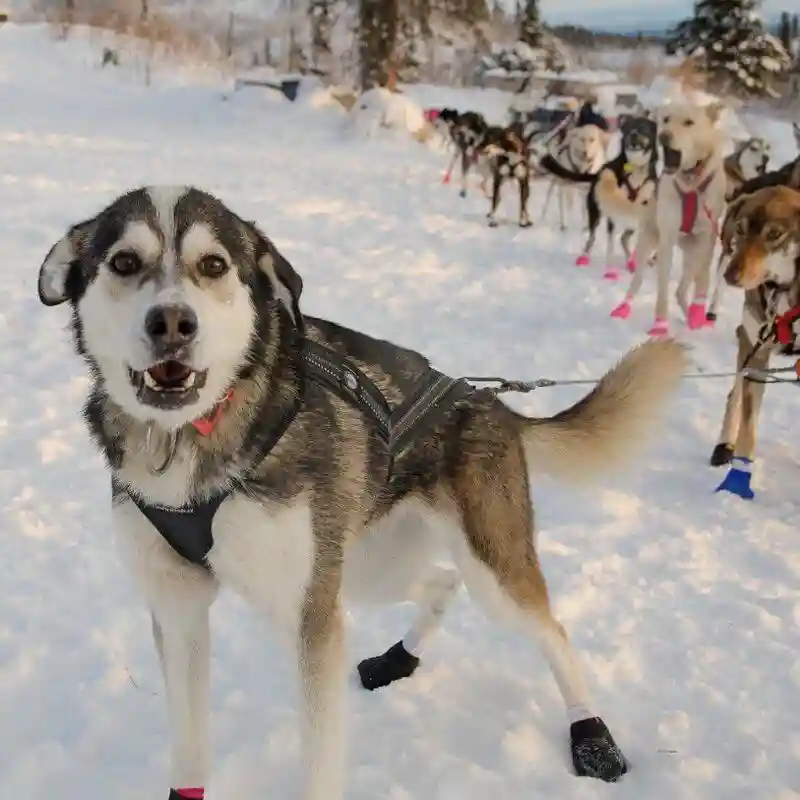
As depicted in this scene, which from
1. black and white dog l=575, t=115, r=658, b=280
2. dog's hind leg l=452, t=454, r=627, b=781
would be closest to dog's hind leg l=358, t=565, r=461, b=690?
dog's hind leg l=452, t=454, r=627, b=781

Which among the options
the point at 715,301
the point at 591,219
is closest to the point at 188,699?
the point at 715,301

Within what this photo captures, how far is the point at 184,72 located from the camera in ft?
95.7

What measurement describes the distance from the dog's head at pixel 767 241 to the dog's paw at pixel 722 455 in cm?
83

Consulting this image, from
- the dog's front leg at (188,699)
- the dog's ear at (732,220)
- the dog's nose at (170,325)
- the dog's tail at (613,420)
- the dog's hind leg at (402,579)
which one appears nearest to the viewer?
the dog's nose at (170,325)

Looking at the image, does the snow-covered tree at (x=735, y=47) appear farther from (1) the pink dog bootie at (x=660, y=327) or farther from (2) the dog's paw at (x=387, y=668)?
(2) the dog's paw at (x=387, y=668)

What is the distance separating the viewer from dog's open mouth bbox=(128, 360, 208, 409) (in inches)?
66.1

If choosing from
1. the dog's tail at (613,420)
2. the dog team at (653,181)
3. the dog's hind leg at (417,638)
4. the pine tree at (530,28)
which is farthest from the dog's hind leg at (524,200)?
the pine tree at (530,28)

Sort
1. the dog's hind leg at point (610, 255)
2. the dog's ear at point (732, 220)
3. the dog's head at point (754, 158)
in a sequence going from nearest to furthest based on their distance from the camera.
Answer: the dog's ear at point (732, 220) < the dog's hind leg at point (610, 255) < the dog's head at point (754, 158)

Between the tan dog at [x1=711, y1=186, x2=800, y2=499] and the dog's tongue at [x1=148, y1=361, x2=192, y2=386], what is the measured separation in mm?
2955

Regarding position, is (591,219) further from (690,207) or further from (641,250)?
(690,207)

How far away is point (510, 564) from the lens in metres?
2.26

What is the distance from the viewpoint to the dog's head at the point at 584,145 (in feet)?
39.1

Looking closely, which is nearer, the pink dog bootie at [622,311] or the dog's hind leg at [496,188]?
the pink dog bootie at [622,311]

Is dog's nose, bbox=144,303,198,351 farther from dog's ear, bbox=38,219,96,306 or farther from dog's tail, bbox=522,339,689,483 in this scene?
dog's tail, bbox=522,339,689,483
